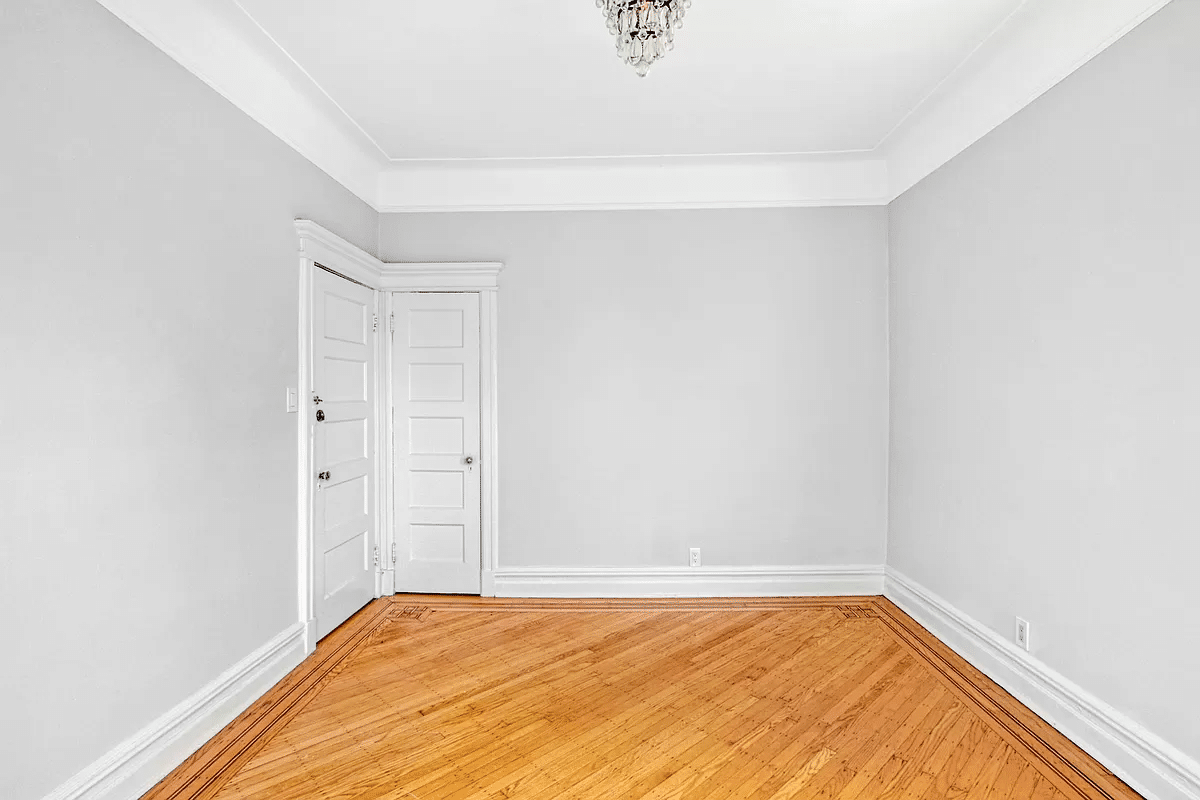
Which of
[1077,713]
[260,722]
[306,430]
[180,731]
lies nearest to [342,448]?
[306,430]

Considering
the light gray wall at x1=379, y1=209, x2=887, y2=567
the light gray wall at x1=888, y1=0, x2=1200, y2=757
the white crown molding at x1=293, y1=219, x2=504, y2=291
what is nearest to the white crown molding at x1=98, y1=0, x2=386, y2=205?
the white crown molding at x1=293, y1=219, x2=504, y2=291

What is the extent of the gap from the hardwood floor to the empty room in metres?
0.02

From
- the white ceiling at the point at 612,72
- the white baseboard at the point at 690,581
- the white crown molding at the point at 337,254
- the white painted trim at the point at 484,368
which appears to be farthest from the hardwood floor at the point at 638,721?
the white ceiling at the point at 612,72

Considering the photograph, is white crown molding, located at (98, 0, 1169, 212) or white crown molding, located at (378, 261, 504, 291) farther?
white crown molding, located at (378, 261, 504, 291)

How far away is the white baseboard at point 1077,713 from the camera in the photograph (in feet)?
6.39

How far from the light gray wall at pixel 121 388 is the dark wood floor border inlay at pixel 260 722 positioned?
25 centimetres

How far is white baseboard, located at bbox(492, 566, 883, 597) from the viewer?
13.1ft

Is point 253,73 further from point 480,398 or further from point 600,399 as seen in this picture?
point 600,399

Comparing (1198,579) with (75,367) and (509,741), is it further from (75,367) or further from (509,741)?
(75,367)

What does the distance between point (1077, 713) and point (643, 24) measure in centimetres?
310

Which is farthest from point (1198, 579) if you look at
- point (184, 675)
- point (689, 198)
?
point (184, 675)

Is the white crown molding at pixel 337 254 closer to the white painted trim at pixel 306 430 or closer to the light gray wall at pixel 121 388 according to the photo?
the white painted trim at pixel 306 430

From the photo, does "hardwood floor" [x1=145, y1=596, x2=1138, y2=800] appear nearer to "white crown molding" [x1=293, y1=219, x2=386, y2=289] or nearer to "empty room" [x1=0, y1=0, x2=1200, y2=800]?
"empty room" [x1=0, y1=0, x2=1200, y2=800]

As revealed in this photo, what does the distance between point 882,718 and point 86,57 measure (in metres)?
3.90
